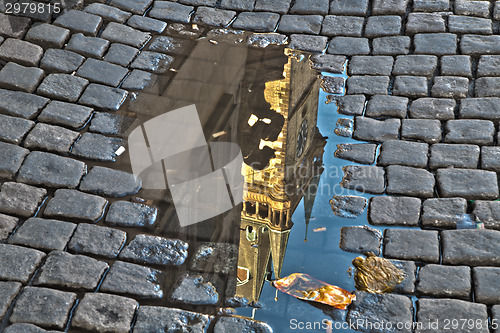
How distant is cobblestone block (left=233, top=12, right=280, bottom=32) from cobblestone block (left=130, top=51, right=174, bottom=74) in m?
1.00

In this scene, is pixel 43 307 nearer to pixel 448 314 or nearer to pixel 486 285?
pixel 448 314

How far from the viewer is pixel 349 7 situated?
7250 mm

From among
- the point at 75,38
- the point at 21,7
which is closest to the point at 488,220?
the point at 75,38

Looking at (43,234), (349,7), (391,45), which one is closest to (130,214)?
(43,234)

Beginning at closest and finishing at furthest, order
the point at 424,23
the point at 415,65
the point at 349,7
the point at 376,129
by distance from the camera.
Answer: the point at 376,129 < the point at 415,65 < the point at 424,23 < the point at 349,7

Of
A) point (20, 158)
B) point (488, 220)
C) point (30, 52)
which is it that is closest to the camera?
point (488, 220)

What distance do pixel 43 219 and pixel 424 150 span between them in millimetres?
3143

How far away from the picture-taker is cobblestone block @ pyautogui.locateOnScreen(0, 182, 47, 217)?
4703 mm

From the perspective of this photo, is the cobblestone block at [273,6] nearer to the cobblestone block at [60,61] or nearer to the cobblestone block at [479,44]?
the cobblestone block at [479,44]

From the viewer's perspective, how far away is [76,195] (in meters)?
4.88

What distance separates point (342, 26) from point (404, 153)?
2.25 m

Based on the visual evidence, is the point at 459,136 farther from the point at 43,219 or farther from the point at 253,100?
the point at 43,219

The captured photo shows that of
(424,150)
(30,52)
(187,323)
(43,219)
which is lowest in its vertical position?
(187,323)

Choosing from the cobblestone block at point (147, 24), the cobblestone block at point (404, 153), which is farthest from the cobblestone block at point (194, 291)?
the cobblestone block at point (147, 24)
